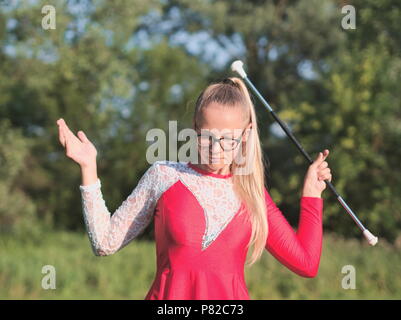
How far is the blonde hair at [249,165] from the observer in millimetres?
2715

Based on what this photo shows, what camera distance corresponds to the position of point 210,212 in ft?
8.91

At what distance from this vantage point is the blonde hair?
2715 millimetres

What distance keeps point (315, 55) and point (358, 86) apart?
4832 millimetres

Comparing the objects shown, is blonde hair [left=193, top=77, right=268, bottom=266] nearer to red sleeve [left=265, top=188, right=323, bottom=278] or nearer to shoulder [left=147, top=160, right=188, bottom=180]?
red sleeve [left=265, top=188, right=323, bottom=278]

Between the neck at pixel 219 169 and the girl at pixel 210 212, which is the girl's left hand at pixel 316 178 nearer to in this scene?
the girl at pixel 210 212

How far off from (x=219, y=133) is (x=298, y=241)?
21.4 inches

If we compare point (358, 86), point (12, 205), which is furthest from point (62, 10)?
point (358, 86)

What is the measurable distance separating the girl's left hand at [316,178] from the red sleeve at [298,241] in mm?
74

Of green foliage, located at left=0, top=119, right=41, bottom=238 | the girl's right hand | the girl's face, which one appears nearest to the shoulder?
the girl's face

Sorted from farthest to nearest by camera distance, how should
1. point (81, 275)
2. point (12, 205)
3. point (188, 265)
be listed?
point (12, 205) < point (81, 275) < point (188, 265)

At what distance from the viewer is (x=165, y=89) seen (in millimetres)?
23922

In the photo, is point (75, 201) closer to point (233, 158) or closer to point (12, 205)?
Result: point (12, 205)

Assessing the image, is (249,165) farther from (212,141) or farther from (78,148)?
(78,148)

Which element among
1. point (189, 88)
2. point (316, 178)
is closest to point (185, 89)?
point (189, 88)
